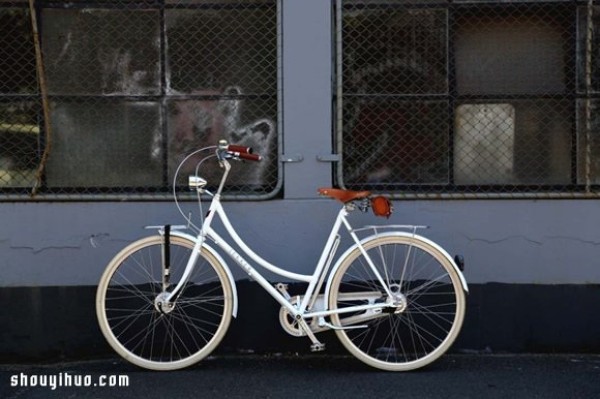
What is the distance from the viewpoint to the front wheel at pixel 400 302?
534 centimetres

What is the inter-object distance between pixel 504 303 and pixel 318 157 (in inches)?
62.2

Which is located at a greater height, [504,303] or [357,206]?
[357,206]

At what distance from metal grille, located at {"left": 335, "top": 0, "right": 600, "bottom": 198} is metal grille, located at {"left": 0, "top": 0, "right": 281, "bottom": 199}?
603 millimetres

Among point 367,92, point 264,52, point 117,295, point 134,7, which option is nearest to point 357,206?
point 367,92

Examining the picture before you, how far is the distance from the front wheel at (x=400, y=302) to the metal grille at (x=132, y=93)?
0.89 metres

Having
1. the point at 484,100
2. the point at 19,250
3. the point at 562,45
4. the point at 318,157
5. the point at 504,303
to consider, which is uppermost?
the point at 562,45

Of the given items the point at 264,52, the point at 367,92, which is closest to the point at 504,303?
the point at 367,92

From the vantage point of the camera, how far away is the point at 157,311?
549 centimetres

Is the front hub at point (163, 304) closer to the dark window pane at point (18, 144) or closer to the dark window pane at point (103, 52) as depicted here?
the dark window pane at point (18, 144)

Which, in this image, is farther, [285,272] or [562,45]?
[562,45]

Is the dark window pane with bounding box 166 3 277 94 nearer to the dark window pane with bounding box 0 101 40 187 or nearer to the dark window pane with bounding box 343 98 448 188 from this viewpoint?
the dark window pane with bounding box 343 98 448 188

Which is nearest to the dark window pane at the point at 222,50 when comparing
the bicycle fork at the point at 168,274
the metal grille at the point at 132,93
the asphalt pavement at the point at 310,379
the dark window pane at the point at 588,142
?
the metal grille at the point at 132,93

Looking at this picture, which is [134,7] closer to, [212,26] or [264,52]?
[212,26]

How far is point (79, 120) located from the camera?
594 cm
